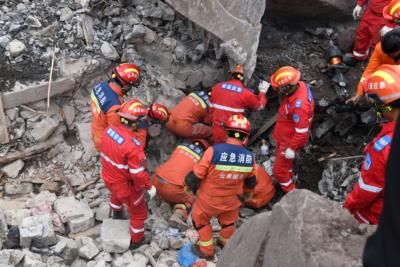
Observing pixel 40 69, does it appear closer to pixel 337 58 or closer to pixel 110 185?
pixel 110 185

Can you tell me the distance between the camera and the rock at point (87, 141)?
22.6ft

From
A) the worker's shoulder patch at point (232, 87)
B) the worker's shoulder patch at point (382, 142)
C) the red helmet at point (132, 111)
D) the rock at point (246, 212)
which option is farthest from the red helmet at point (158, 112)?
the worker's shoulder patch at point (382, 142)

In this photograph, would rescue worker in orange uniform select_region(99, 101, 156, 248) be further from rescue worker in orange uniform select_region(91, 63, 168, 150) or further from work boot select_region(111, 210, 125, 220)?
rescue worker in orange uniform select_region(91, 63, 168, 150)

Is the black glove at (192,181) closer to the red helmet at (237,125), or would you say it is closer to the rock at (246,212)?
the red helmet at (237,125)

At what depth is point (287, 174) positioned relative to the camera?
21.9ft

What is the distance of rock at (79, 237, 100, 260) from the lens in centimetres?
555

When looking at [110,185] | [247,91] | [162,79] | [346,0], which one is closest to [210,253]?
[110,185]

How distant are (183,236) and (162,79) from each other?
2.45m

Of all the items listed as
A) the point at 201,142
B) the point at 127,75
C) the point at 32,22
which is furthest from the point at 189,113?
the point at 32,22

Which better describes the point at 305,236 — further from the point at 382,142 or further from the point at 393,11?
the point at 393,11

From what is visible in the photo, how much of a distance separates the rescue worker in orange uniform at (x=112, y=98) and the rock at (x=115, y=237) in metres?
1.10

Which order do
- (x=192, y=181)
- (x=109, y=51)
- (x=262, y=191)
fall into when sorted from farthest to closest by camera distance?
(x=109, y=51) < (x=262, y=191) < (x=192, y=181)

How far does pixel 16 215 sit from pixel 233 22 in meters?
3.57

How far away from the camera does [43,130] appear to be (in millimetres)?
6715
